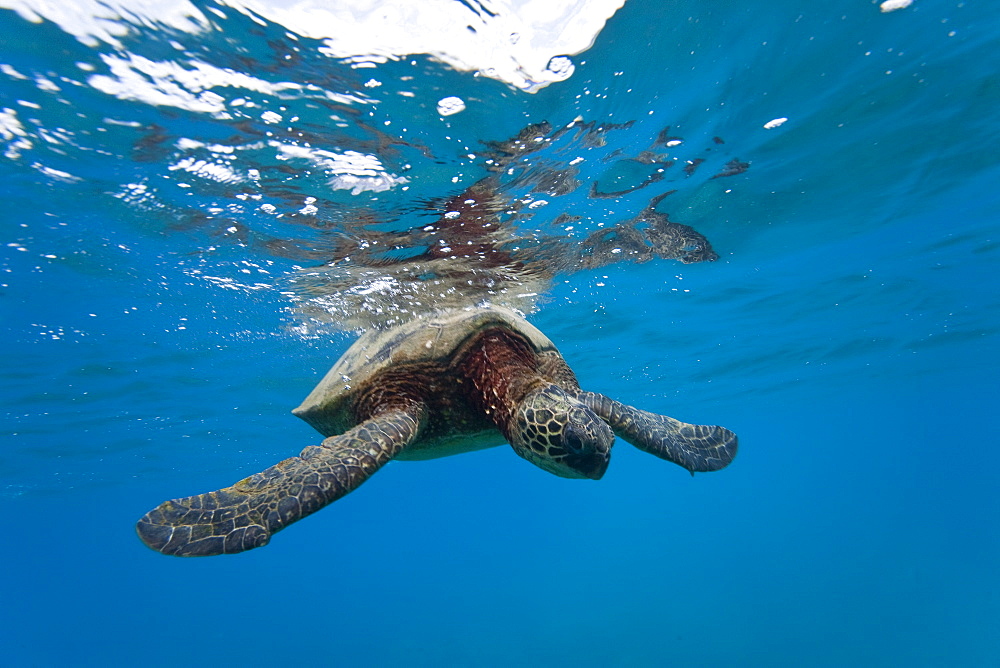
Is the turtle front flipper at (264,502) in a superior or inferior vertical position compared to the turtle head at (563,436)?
inferior

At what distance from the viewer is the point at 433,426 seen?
5984 mm

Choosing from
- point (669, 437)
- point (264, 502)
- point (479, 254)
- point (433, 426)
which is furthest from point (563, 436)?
point (479, 254)

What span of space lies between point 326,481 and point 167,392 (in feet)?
56.3

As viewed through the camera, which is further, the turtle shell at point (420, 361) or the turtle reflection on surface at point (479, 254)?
the turtle reflection on surface at point (479, 254)

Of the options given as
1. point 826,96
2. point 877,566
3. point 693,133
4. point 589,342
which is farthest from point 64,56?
point 877,566

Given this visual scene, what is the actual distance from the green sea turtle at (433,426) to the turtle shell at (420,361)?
0.06 feet

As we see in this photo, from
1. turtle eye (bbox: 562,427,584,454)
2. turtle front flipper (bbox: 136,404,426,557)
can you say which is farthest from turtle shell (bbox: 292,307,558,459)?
turtle eye (bbox: 562,427,584,454)

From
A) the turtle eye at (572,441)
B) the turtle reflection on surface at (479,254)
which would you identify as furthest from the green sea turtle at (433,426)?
the turtle reflection on surface at (479,254)

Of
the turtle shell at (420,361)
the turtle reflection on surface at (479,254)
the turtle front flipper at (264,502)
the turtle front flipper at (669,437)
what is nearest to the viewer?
the turtle front flipper at (264,502)

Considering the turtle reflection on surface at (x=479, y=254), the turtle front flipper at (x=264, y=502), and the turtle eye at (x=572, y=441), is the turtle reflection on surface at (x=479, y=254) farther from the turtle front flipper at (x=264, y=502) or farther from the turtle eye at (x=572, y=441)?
the turtle front flipper at (x=264, y=502)

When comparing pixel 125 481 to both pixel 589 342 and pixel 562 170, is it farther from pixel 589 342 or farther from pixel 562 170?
pixel 562 170

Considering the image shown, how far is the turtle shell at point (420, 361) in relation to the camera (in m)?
5.71

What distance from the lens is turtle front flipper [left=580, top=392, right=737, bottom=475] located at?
531 centimetres

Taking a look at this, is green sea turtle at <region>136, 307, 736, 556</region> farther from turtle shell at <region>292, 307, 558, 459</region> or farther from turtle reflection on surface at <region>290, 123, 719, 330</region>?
turtle reflection on surface at <region>290, 123, 719, 330</region>
